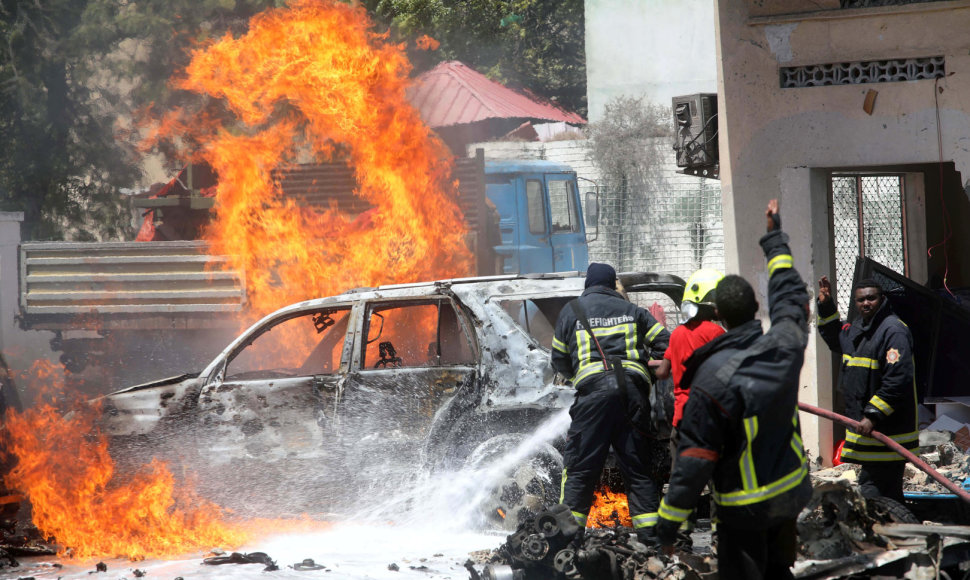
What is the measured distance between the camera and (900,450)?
5277 mm

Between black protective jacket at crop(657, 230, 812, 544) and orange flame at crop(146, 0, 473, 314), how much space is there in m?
6.95

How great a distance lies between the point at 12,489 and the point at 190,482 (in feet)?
5.34

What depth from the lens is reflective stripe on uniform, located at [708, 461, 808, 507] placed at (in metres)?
3.76

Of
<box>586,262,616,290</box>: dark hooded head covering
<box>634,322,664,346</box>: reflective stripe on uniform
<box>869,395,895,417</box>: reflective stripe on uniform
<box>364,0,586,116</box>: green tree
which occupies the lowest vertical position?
<box>869,395,895,417</box>: reflective stripe on uniform

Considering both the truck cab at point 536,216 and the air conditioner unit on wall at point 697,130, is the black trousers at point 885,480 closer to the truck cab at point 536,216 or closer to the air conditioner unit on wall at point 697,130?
the air conditioner unit on wall at point 697,130

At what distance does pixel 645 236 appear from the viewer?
17641 mm

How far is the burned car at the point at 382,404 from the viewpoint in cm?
641

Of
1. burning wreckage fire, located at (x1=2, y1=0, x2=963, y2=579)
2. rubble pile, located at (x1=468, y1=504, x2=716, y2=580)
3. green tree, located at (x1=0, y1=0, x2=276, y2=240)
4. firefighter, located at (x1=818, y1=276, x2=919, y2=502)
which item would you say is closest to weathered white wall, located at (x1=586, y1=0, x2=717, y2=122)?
green tree, located at (x1=0, y1=0, x2=276, y2=240)

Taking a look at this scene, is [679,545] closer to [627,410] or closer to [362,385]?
[627,410]

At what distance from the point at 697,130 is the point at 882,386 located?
3.91 m

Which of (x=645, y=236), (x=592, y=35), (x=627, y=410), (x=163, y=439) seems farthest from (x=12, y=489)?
(x=592, y=35)

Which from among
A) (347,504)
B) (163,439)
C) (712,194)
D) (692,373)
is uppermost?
(712,194)

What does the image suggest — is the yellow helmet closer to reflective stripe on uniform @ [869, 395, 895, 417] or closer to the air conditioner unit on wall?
reflective stripe on uniform @ [869, 395, 895, 417]

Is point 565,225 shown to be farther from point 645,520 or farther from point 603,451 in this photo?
point 645,520
